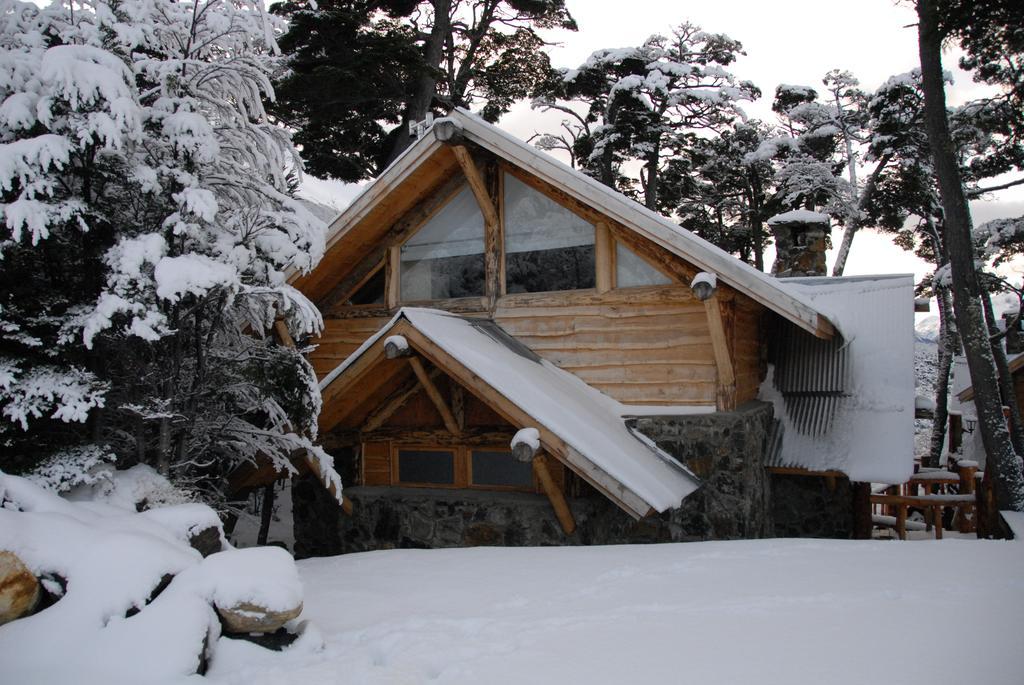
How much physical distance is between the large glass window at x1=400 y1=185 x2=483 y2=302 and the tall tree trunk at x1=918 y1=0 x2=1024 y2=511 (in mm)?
7275

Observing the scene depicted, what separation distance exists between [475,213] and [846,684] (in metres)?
7.46

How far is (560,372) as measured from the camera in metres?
8.91

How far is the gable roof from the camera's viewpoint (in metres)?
7.61

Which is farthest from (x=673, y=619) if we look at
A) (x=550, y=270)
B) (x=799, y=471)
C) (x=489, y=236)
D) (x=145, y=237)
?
(x=489, y=236)

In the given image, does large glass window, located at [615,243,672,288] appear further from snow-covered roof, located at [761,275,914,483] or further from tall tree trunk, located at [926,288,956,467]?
tall tree trunk, located at [926,288,956,467]

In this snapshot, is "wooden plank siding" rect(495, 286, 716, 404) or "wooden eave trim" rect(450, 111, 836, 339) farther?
"wooden plank siding" rect(495, 286, 716, 404)

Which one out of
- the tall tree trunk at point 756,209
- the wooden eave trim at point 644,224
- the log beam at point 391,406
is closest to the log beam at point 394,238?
the wooden eave trim at point 644,224

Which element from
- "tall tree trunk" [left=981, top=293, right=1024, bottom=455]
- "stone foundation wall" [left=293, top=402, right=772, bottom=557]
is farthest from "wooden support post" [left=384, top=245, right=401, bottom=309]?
"tall tree trunk" [left=981, top=293, right=1024, bottom=455]

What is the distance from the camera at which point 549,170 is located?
8.30 m

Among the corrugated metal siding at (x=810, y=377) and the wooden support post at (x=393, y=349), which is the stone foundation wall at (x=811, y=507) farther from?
the wooden support post at (x=393, y=349)

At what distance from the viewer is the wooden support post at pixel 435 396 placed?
786 centimetres

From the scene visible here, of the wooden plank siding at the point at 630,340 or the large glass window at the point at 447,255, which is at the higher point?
the large glass window at the point at 447,255

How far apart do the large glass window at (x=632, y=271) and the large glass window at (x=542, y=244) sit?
0.34 m

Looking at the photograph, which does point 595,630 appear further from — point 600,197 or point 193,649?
point 600,197
